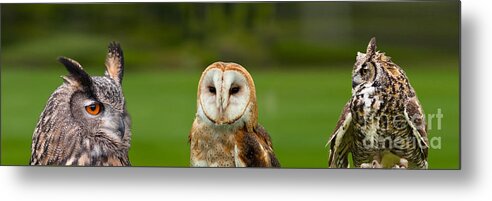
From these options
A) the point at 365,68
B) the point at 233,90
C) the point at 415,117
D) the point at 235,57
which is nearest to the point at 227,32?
the point at 235,57

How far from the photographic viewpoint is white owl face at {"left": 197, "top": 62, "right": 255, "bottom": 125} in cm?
378

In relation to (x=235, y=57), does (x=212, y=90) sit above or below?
below

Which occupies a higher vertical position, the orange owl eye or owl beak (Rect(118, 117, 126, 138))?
the orange owl eye

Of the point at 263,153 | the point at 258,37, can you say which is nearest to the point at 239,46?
the point at 258,37

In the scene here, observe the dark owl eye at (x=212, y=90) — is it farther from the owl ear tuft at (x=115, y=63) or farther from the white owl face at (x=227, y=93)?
the owl ear tuft at (x=115, y=63)

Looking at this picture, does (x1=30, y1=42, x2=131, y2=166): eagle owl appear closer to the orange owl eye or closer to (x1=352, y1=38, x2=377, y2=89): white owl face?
the orange owl eye

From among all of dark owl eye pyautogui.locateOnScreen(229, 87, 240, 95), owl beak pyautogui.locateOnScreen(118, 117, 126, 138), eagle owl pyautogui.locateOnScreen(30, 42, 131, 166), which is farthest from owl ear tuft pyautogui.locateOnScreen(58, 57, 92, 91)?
dark owl eye pyautogui.locateOnScreen(229, 87, 240, 95)

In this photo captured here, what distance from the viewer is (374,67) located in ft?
12.3

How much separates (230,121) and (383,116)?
26.7 inches

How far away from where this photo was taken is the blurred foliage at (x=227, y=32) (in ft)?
12.2

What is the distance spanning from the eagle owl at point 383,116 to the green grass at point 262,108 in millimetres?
Result: 44

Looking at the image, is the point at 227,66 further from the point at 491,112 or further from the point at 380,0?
the point at 491,112

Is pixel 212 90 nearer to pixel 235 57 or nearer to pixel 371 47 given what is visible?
pixel 235 57

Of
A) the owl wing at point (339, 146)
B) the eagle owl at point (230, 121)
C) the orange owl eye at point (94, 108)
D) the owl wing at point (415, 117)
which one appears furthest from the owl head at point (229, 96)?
the owl wing at point (415, 117)
